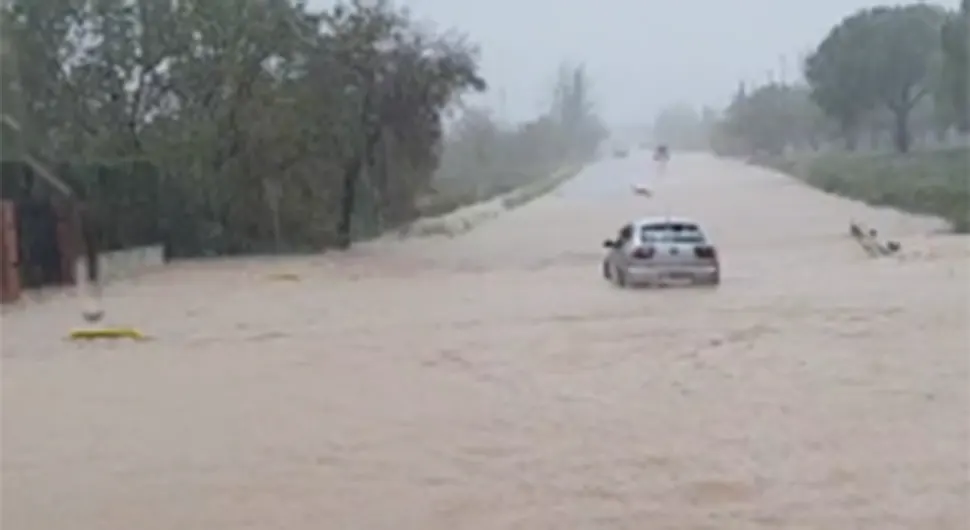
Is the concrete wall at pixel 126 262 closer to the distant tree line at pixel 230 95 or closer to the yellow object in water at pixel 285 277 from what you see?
the distant tree line at pixel 230 95

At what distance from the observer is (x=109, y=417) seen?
544 inches

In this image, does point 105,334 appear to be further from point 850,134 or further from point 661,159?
point 661,159

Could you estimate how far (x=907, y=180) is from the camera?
62844 millimetres

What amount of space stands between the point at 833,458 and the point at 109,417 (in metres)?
6.32

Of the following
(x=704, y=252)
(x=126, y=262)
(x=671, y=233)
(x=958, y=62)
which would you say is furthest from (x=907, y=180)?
(x=671, y=233)

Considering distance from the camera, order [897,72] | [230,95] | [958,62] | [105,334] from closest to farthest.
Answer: [105,334]
[230,95]
[958,62]
[897,72]

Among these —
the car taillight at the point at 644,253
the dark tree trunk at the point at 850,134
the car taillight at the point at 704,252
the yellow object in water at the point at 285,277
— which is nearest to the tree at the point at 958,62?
the dark tree trunk at the point at 850,134

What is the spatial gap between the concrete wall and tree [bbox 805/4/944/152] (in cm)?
5273

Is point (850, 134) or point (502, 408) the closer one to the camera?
point (502, 408)

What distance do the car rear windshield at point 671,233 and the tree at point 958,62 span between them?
39.3 m

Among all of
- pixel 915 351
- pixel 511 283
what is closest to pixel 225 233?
pixel 511 283

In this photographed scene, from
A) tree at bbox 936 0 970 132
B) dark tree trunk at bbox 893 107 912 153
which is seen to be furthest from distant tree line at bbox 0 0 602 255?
dark tree trunk at bbox 893 107 912 153

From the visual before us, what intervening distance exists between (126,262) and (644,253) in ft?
46.3

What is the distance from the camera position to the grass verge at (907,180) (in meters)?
49.6
